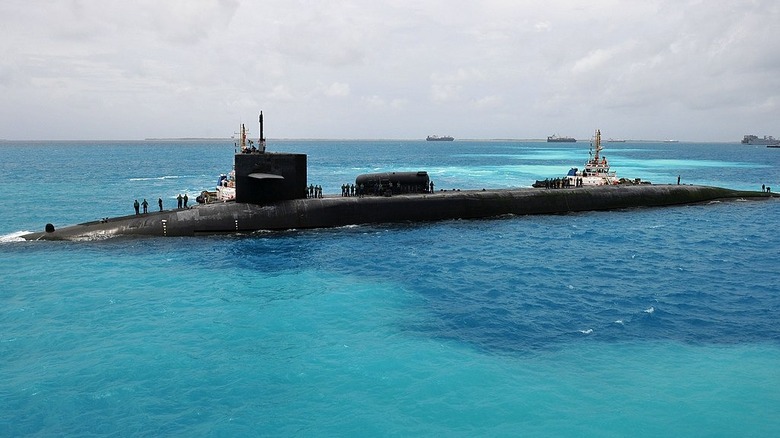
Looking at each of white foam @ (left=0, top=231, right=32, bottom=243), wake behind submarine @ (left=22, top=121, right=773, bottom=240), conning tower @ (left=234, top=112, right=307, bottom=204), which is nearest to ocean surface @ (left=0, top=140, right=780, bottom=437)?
white foam @ (left=0, top=231, right=32, bottom=243)

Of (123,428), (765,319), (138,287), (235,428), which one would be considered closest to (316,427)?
(235,428)

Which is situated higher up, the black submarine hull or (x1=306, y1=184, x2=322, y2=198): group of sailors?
(x1=306, y1=184, x2=322, y2=198): group of sailors

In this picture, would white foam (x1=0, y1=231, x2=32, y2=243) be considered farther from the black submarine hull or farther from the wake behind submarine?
the wake behind submarine

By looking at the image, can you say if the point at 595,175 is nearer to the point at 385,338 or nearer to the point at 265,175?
the point at 265,175

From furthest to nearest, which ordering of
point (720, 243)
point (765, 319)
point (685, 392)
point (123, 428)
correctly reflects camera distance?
point (720, 243)
point (765, 319)
point (685, 392)
point (123, 428)

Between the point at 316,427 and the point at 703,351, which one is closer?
the point at 316,427

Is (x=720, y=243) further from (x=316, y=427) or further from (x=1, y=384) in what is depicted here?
(x=1, y=384)

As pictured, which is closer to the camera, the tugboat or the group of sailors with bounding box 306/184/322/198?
the group of sailors with bounding box 306/184/322/198

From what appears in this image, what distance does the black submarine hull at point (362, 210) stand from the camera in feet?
119

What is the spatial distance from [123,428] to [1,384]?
5252 mm

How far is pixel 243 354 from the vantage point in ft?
60.3

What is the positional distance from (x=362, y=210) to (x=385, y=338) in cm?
2260

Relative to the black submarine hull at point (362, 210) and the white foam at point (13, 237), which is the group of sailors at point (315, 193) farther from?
the white foam at point (13, 237)

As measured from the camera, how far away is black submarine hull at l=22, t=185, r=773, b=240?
36188 mm
